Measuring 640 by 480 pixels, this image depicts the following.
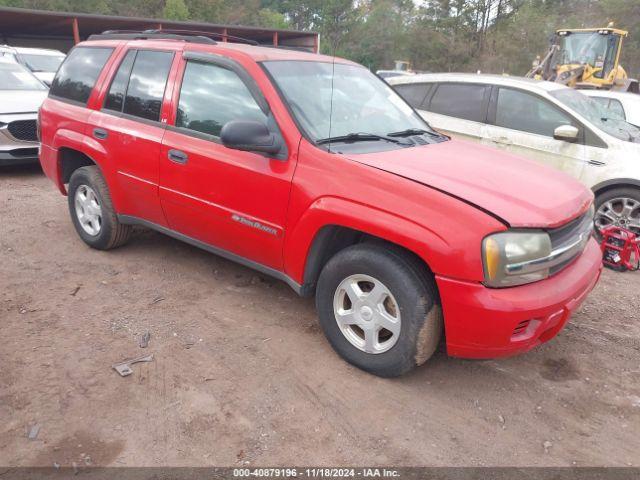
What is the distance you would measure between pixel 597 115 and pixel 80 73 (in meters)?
5.60

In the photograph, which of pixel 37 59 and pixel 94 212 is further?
pixel 37 59

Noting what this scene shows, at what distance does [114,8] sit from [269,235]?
43.5m

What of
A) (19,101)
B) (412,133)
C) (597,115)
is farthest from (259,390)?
(19,101)

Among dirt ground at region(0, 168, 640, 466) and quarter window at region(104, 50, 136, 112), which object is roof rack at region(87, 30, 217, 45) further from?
dirt ground at region(0, 168, 640, 466)

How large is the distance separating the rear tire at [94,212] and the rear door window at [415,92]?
156 inches

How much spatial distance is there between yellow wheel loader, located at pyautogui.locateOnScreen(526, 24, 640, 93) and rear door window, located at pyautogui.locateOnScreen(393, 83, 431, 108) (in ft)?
23.8

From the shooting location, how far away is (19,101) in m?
7.52

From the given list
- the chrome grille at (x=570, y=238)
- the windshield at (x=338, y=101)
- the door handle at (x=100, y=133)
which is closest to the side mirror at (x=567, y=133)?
the windshield at (x=338, y=101)

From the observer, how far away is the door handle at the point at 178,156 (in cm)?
357

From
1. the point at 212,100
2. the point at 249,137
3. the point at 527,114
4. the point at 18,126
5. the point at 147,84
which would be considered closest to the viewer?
the point at 249,137

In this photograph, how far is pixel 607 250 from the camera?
501 centimetres

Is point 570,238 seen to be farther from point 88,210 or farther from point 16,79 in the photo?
point 16,79

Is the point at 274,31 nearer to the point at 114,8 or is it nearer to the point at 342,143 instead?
the point at 114,8

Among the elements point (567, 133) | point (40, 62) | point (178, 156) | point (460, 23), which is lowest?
point (178, 156)
